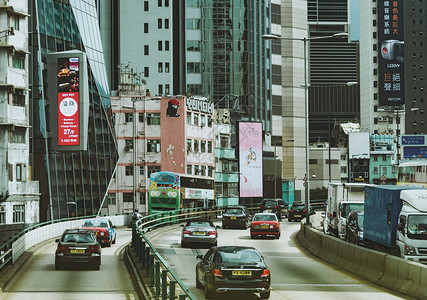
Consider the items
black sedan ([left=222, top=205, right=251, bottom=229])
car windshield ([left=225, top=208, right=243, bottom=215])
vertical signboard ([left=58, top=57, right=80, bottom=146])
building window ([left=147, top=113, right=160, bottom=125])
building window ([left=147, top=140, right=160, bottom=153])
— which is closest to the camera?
black sedan ([left=222, top=205, right=251, bottom=229])

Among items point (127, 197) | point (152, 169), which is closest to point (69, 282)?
point (127, 197)

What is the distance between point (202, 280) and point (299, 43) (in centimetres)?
12547

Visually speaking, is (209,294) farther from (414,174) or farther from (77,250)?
(414,174)

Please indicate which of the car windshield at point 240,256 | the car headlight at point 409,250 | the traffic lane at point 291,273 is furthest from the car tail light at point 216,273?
the car headlight at point 409,250

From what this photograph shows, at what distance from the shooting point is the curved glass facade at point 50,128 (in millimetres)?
63156

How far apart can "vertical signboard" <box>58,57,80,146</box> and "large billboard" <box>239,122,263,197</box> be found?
48.7 meters

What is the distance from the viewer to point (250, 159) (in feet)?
362

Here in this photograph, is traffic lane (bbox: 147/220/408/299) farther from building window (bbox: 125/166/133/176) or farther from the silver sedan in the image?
building window (bbox: 125/166/133/176)

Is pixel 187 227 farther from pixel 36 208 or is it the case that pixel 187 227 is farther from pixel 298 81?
pixel 298 81

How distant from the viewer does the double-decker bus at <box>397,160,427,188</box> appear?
1905 inches

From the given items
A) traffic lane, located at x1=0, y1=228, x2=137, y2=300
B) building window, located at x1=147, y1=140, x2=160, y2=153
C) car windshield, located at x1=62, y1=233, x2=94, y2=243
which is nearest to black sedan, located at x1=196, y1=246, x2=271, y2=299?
traffic lane, located at x1=0, y1=228, x2=137, y2=300

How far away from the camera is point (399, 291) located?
21141 mm

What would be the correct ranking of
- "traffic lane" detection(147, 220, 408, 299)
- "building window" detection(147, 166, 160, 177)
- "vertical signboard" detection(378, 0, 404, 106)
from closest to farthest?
1. "traffic lane" detection(147, 220, 408, 299)
2. "building window" detection(147, 166, 160, 177)
3. "vertical signboard" detection(378, 0, 404, 106)

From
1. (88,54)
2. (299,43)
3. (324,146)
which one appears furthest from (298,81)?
(88,54)
